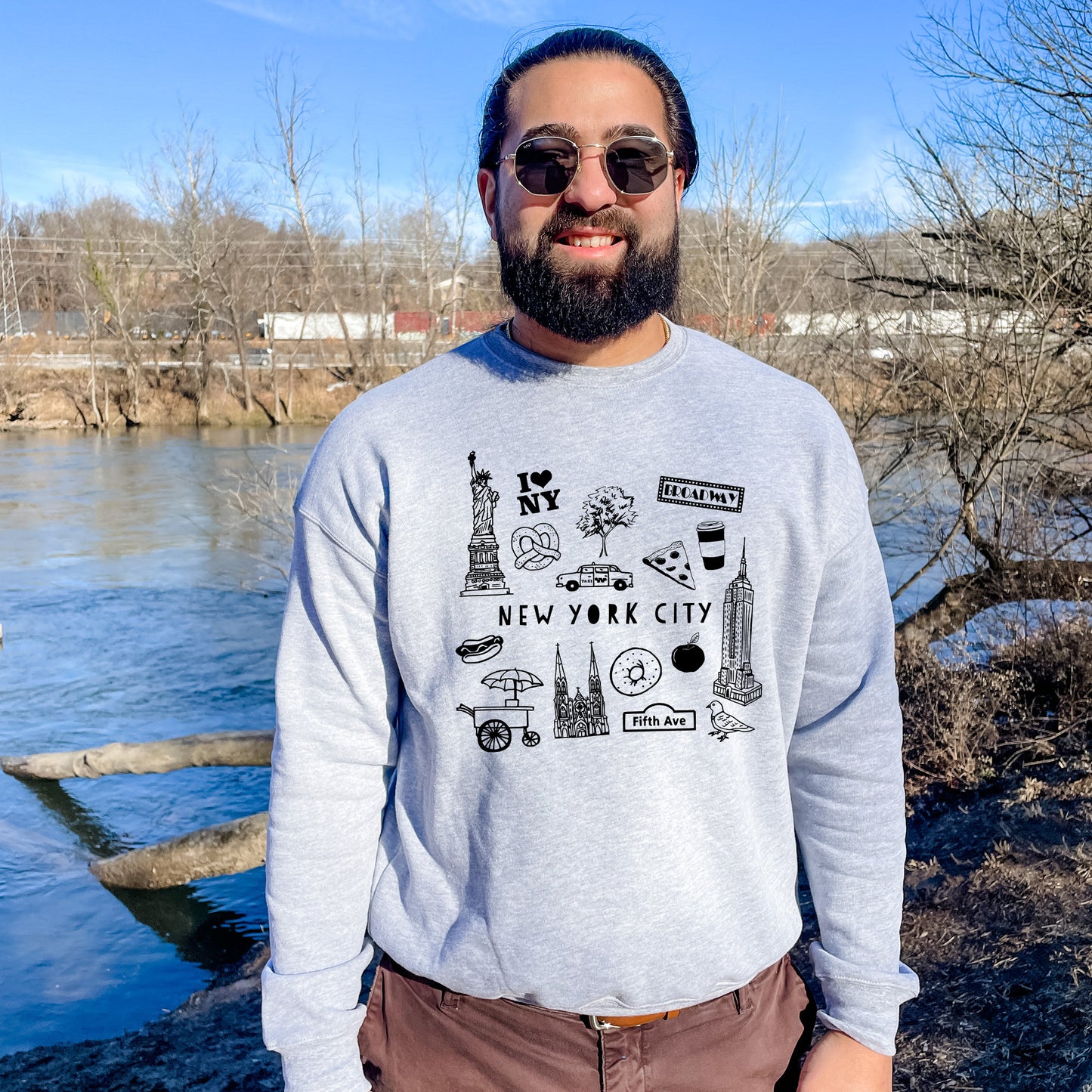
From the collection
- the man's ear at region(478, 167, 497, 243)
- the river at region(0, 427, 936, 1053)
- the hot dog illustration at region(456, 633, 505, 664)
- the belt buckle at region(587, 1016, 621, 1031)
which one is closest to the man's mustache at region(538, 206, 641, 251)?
the man's ear at region(478, 167, 497, 243)

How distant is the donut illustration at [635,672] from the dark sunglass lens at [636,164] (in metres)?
0.69

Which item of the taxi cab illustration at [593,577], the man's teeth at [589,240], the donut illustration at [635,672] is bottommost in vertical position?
the donut illustration at [635,672]

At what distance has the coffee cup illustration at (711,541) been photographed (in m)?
1.43

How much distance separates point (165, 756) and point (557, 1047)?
295 inches

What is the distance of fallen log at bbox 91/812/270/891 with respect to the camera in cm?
699

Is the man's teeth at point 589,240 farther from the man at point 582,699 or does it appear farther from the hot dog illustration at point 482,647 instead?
the hot dog illustration at point 482,647

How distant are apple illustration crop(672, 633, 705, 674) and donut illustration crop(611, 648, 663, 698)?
0.09ft

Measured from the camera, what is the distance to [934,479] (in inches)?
416

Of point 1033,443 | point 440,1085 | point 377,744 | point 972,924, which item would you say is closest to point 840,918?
point 440,1085

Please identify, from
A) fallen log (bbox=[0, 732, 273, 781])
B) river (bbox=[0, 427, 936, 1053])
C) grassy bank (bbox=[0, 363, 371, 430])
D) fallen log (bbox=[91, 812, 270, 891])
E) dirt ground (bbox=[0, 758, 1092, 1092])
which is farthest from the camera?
Answer: grassy bank (bbox=[0, 363, 371, 430])

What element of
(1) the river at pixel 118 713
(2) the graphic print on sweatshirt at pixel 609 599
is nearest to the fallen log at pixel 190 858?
(1) the river at pixel 118 713

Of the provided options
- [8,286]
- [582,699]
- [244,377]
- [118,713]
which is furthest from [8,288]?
[582,699]

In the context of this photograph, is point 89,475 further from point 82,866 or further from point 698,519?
point 698,519

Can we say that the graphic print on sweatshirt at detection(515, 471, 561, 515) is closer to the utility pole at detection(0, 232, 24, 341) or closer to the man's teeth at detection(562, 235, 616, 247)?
the man's teeth at detection(562, 235, 616, 247)
